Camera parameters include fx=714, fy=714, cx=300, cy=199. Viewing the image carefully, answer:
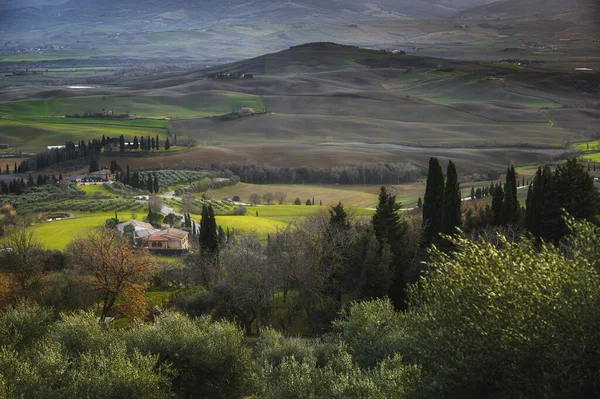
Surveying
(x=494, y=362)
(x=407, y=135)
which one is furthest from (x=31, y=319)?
(x=407, y=135)

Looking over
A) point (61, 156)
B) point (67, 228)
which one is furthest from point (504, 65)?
point (67, 228)

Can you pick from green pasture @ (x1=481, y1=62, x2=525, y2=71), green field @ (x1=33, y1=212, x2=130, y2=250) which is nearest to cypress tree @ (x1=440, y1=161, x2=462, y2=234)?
green field @ (x1=33, y1=212, x2=130, y2=250)

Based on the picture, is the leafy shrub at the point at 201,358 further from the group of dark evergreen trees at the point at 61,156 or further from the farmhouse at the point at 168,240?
the group of dark evergreen trees at the point at 61,156

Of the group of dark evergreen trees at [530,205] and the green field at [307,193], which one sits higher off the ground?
the group of dark evergreen trees at [530,205]

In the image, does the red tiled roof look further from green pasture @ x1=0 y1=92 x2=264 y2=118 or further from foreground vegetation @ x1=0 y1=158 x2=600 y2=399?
green pasture @ x1=0 y1=92 x2=264 y2=118

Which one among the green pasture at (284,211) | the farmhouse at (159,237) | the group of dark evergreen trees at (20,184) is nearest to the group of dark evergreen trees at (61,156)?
the group of dark evergreen trees at (20,184)

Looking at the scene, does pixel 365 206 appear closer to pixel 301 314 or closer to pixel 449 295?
pixel 301 314

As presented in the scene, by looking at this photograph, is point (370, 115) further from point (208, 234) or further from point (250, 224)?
point (208, 234)
